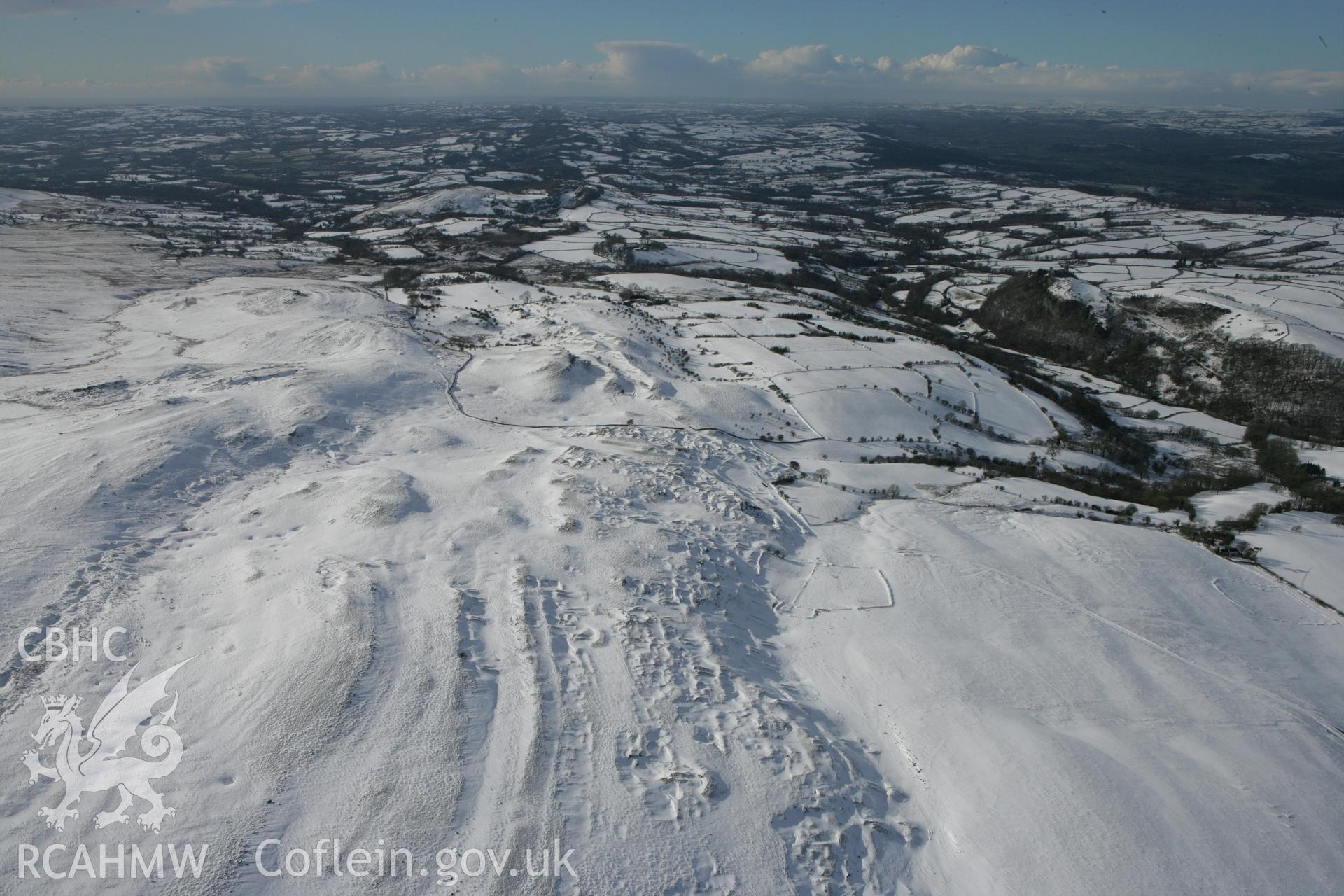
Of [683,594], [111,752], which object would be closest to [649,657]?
[683,594]

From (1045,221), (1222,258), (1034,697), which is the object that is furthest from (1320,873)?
(1045,221)

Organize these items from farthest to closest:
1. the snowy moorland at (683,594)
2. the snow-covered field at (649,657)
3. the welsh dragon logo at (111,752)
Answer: the snowy moorland at (683,594) < the snow-covered field at (649,657) < the welsh dragon logo at (111,752)

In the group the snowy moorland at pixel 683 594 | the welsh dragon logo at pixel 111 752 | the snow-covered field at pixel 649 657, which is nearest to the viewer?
the welsh dragon logo at pixel 111 752

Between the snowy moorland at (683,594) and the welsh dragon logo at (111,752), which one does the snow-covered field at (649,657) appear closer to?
the snowy moorland at (683,594)

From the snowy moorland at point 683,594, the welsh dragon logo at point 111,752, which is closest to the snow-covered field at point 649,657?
the snowy moorland at point 683,594

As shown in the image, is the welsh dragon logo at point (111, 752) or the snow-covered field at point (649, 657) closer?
the welsh dragon logo at point (111, 752)

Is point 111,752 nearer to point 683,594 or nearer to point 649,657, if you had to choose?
point 649,657

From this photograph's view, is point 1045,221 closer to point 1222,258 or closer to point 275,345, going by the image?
point 1222,258

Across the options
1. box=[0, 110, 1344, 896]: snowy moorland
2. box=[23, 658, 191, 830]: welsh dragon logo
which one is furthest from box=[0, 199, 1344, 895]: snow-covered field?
box=[23, 658, 191, 830]: welsh dragon logo
